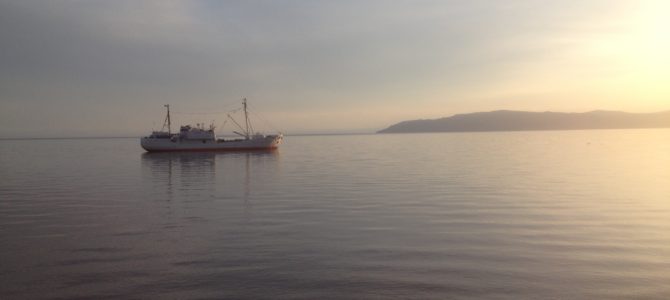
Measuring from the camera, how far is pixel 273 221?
62.4ft

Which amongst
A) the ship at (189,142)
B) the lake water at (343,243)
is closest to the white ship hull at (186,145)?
the ship at (189,142)

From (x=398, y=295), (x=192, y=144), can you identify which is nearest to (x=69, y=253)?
(x=398, y=295)

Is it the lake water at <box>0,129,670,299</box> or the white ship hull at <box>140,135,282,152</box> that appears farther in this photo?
the white ship hull at <box>140,135,282,152</box>

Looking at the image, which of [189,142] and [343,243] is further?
[189,142]

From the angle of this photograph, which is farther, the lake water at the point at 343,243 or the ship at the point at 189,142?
the ship at the point at 189,142

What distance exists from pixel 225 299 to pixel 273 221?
9.38 meters

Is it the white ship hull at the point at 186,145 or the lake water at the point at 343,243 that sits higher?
the white ship hull at the point at 186,145

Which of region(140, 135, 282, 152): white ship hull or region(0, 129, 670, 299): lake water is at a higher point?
region(140, 135, 282, 152): white ship hull

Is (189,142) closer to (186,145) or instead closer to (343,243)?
(186,145)

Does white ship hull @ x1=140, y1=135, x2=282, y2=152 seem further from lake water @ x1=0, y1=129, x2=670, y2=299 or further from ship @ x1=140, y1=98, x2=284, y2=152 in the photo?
lake water @ x1=0, y1=129, x2=670, y2=299

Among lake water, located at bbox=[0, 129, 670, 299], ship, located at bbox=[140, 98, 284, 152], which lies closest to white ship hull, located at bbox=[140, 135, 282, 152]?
ship, located at bbox=[140, 98, 284, 152]

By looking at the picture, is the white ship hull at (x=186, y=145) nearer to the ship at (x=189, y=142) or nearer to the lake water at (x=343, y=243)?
the ship at (x=189, y=142)

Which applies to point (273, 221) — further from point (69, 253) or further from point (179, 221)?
point (69, 253)

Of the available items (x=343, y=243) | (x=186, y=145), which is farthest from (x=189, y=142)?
(x=343, y=243)
